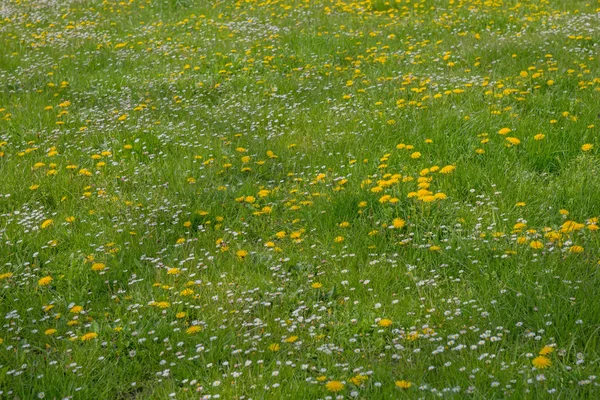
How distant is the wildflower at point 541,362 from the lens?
9.55ft

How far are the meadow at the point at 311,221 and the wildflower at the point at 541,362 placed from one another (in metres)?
0.03

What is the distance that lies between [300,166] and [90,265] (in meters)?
1.92

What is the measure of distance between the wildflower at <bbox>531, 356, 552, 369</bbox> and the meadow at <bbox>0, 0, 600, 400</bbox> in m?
0.03

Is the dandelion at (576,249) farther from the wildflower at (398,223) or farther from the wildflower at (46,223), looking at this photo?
the wildflower at (46,223)

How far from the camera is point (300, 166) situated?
559 centimetres

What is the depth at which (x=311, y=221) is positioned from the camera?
464cm

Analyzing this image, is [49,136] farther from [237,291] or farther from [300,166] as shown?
[237,291]

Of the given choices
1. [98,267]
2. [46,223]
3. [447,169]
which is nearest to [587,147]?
[447,169]

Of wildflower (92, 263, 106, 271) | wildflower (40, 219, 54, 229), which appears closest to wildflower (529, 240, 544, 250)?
wildflower (92, 263, 106, 271)

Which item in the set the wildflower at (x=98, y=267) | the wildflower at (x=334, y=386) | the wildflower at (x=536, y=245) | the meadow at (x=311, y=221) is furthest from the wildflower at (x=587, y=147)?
the wildflower at (x=98, y=267)

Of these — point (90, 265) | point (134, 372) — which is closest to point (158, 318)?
point (134, 372)

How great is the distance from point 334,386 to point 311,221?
180 centimetres

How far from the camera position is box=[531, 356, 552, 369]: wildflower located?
291cm

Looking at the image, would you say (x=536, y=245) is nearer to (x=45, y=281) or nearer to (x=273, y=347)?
(x=273, y=347)
